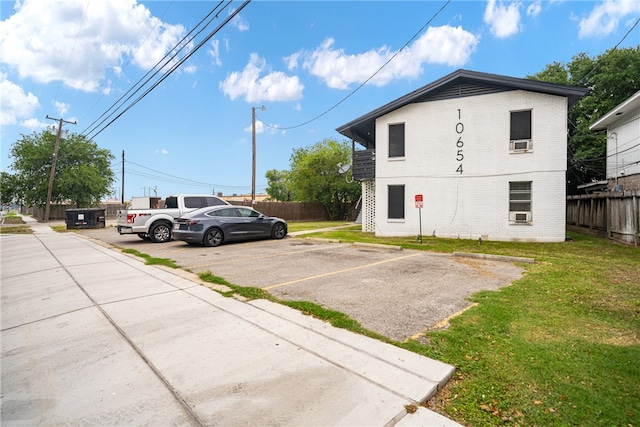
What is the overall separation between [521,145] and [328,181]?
1904 cm

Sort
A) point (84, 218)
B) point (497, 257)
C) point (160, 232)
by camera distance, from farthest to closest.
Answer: point (84, 218) → point (160, 232) → point (497, 257)

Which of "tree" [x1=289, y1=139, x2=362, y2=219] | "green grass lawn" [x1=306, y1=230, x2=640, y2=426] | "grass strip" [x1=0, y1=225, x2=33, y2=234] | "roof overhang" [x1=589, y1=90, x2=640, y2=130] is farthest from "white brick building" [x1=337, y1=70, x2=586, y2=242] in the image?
"grass strip" [x1=0, y1=225, x2=33, y2=234]

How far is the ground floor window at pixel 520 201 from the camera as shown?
40.7 ft

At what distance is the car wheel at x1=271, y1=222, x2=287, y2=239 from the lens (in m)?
13.5

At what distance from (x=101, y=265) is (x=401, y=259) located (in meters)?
7.68

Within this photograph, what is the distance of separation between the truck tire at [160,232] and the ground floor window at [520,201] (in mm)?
13458

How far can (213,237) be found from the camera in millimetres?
11539

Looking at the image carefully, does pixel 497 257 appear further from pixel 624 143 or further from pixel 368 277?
pixel 624 143

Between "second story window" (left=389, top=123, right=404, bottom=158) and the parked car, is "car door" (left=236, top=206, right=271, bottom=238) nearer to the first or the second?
the parked car

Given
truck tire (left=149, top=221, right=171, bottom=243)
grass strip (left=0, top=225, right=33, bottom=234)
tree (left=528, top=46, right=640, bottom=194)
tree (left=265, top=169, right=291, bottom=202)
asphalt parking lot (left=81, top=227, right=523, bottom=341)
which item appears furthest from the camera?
tree (left=265, top=169, right=291, bottom=202)

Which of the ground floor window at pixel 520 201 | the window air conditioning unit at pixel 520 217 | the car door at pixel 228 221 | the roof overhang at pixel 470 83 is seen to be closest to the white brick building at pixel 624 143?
the roof overhang at pixel 470 83

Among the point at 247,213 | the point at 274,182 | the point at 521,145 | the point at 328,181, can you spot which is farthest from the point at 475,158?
the point at 274,182

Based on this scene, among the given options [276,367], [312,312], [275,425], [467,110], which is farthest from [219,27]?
[467,110]

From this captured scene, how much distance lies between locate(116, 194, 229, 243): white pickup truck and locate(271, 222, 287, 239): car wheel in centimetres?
240
